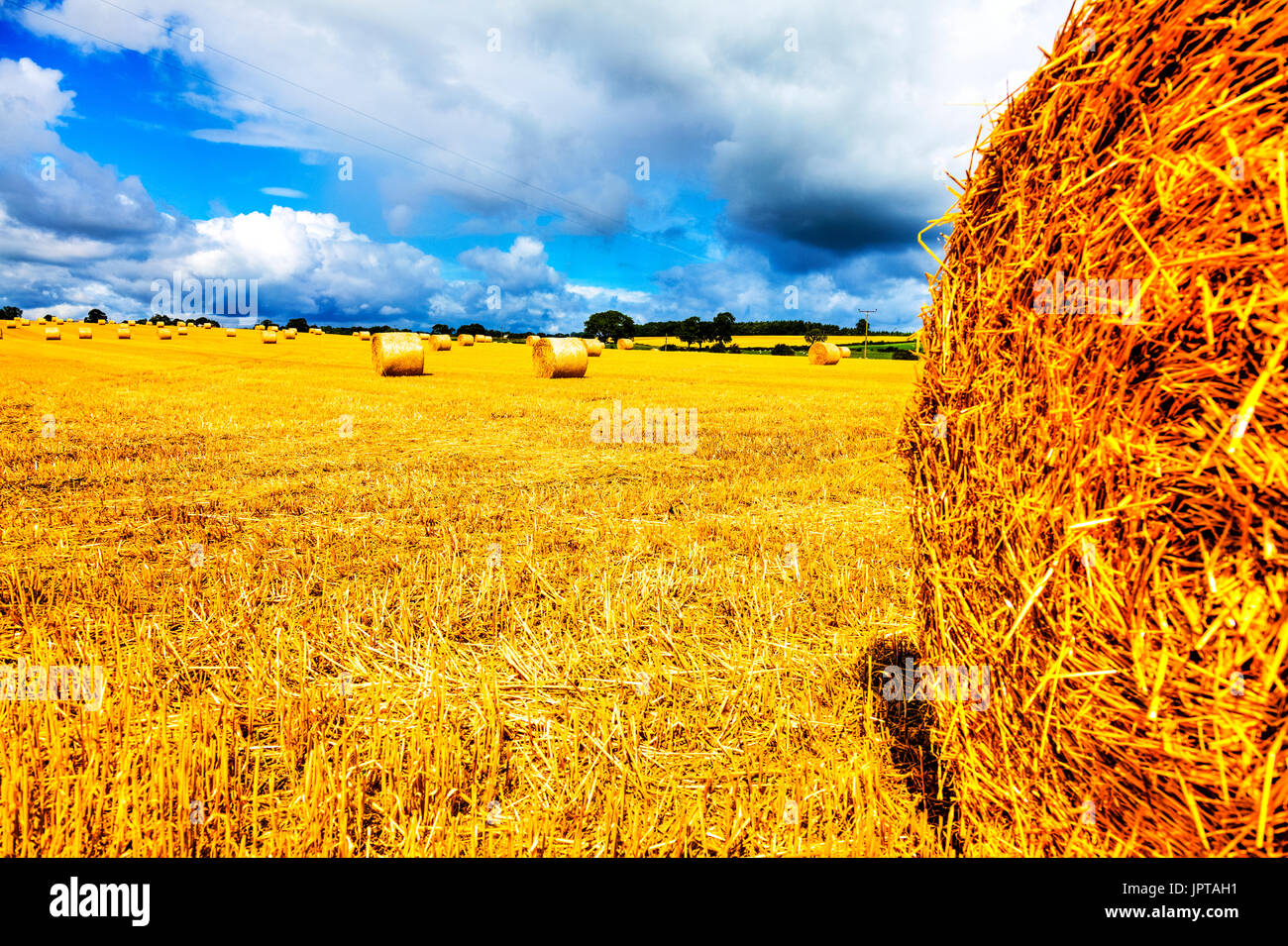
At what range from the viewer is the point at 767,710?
333 cm

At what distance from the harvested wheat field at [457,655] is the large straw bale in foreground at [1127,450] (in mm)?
612

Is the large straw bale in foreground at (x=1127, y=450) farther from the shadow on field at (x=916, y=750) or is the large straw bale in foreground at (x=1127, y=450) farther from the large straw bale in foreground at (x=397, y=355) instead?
the large straw bale in foreground at (x=397, y=355)

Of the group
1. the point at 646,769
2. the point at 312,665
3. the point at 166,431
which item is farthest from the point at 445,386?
the point at 646,769

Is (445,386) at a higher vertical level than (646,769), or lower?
higher

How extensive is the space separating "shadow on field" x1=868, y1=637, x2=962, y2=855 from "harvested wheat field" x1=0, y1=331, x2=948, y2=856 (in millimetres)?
33

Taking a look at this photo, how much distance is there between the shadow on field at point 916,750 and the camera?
278 centimetres

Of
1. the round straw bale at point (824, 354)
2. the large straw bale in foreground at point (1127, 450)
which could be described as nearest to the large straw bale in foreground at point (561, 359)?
the round straw bale at point (824, 354)

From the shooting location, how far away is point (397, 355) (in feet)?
86.7

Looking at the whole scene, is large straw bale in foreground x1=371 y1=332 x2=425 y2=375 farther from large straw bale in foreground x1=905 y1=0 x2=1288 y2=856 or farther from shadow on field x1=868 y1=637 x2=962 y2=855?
large straw bale in foreground x1=905 y1=0 x2=1288 y2=856

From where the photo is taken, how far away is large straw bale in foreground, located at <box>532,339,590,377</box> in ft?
86.9

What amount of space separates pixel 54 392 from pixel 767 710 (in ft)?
74.6

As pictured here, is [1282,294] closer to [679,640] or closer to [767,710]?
[767,710]
